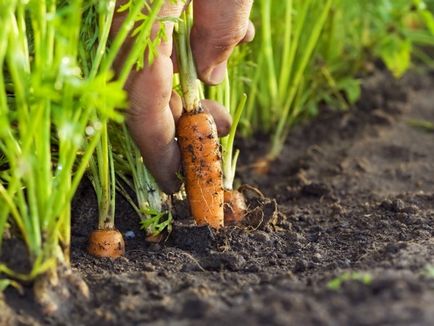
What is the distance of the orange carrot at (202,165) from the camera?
2.20 m

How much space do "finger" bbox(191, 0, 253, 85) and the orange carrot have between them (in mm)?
146

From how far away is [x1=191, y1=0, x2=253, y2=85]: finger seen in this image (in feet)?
6.81

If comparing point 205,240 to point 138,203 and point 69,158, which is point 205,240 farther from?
point 69,158

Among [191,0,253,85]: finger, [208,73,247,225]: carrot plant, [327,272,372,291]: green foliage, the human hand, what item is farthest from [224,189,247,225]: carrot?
[327,272,372,291]: green foliage

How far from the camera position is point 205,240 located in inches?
85.4

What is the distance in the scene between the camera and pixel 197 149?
2223 mm

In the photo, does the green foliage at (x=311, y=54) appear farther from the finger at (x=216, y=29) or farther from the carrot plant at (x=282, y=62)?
the finger at (x=216, y=29)

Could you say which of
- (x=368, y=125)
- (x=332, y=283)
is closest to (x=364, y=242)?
(x=332, y=283)

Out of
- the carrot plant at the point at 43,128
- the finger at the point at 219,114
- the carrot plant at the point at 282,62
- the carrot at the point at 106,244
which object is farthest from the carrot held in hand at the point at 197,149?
the carrot plant at the point at 282,62

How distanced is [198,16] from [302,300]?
870 mm

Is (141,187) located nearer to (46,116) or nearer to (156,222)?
(156,222)

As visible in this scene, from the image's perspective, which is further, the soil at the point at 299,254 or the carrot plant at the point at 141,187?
the carrot plant at the point at 141,187

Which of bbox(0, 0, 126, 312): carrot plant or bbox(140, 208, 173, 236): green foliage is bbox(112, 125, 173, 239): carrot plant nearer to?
bbox(140, 208, 173, 236): green foliage

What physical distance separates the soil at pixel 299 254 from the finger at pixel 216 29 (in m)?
0.46
